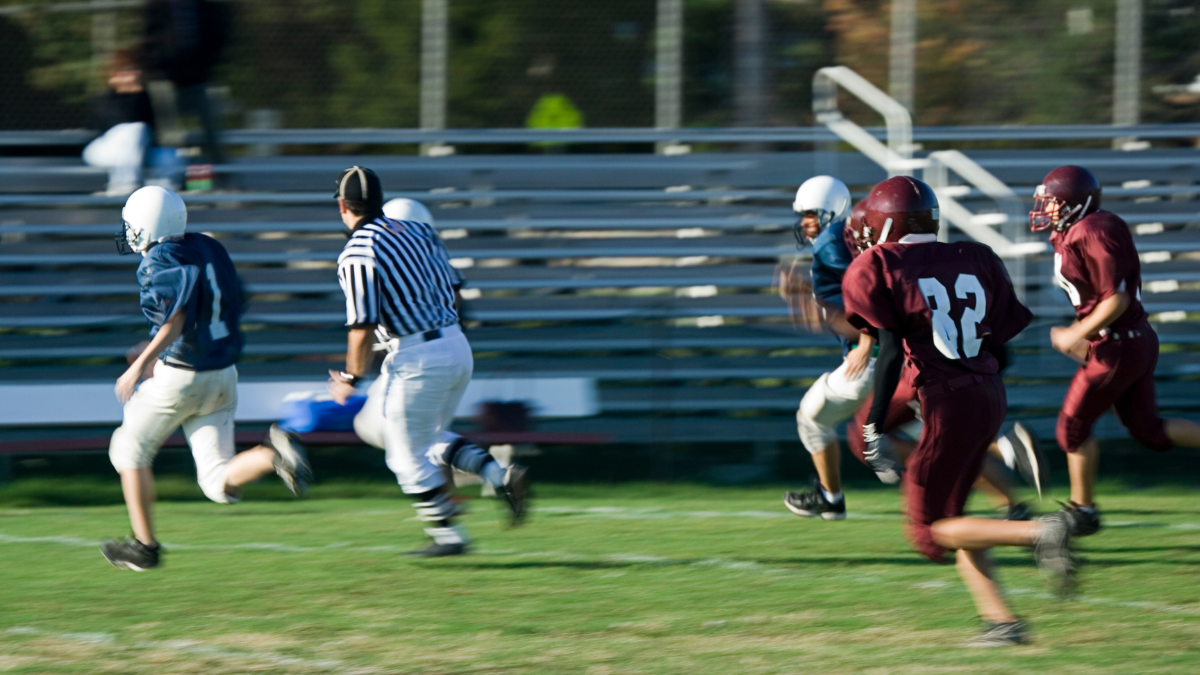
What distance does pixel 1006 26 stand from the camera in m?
13.4

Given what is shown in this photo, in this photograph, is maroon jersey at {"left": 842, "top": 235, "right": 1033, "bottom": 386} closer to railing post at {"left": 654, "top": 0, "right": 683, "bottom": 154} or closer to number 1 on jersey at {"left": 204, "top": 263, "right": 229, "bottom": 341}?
number 1 on jersey at {"left": 204, "top": 263, "right": 229, "bottom": 341}

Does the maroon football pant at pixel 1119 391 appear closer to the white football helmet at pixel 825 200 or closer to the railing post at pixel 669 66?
the white football helmet at pixel 825 200

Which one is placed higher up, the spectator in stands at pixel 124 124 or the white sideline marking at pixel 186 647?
the spectator in stands at pixel 124 124

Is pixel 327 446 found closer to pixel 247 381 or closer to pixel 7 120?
pixel 247 381

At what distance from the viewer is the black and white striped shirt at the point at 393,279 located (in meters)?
6.32

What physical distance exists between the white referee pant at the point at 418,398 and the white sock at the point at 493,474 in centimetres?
19

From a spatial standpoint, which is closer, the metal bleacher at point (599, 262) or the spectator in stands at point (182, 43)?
the metal bleacher at point (599, 262)

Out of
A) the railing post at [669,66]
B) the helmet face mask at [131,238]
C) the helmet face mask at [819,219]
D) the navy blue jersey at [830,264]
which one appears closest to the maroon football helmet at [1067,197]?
the navy blue jersey at [830,264]

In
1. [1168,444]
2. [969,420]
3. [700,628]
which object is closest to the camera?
[969,420]

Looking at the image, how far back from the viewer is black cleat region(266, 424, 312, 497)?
6.34m

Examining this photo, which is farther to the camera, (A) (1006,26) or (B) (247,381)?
(A) (1006,26)

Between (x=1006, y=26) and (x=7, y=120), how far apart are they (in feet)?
28.8

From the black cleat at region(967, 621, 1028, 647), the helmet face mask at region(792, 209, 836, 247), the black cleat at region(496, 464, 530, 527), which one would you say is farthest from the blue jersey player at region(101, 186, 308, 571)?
the black cleat at region(967, 621, 1028, 647)

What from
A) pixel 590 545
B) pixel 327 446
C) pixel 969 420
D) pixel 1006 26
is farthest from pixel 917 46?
pixel 969 420
